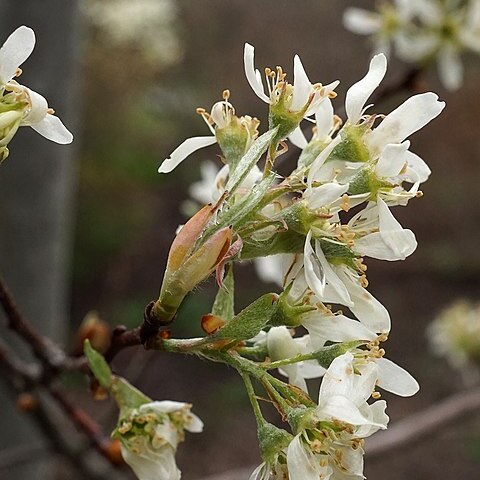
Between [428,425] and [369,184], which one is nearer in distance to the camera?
[369,184]

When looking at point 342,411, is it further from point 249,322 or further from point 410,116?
point 410,116

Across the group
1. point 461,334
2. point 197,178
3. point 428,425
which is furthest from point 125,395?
point 197,178

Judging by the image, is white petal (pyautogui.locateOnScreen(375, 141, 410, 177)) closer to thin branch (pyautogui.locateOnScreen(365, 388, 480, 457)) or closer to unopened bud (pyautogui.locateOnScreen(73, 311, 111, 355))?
unopened bud (pyautogui.locateOnScreen(73, 311, 111, 355))

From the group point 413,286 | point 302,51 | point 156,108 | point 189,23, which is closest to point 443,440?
point 413,286

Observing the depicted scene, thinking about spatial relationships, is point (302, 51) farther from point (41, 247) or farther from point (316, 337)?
point (316, 337)

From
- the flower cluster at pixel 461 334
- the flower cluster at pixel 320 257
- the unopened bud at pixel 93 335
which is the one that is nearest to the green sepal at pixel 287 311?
the flower cluster at pixel 320 257

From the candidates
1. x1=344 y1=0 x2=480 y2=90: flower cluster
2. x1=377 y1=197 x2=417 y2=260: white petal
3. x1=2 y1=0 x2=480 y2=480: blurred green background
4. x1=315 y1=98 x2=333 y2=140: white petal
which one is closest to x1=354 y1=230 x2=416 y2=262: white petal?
x1=377 y1=197 x2=417 y2=260: white petal

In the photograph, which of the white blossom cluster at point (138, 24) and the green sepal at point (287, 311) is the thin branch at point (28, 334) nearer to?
the green sepal at point (287, 311)
